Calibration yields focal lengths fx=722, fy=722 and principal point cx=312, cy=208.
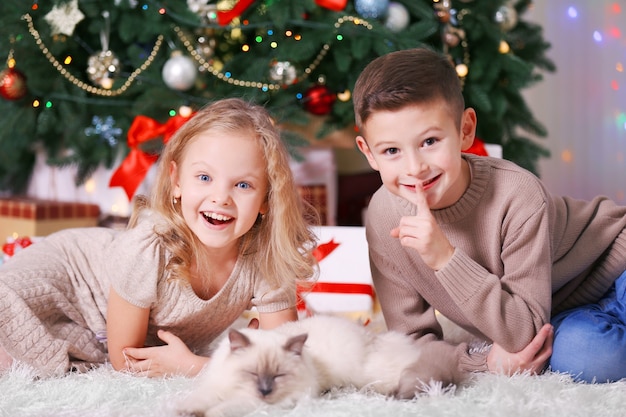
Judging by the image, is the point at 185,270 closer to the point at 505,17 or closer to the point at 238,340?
the point at 238,340

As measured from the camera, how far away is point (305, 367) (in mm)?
956

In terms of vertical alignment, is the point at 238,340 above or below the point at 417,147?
below

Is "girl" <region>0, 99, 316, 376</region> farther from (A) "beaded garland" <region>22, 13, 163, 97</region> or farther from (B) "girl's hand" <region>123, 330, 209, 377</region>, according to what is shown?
(A) "beaded garland" <region>22, 13, 163, 97</region>

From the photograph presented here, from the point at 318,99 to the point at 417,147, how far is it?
4.00 feet

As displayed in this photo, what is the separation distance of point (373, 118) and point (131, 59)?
1.41 meters

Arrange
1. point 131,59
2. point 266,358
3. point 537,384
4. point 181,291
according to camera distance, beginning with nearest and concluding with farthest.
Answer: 1. point 266,358
2. point 537,384
3. point 181,291
4. point 131,59

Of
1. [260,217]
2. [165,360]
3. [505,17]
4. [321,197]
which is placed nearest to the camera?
[165,360]

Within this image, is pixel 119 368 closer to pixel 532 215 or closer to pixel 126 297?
pixel 126 297

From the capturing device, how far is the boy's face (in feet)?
3.74

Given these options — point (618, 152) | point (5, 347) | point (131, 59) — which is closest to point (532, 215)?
point (5, 347)

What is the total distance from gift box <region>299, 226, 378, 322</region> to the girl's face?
1.48 feet

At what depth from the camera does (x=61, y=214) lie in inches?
100.0

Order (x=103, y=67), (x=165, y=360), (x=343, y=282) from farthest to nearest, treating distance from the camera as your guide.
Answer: (x=103, y=67)
(x=343, y=282)
(x=165, y=360)

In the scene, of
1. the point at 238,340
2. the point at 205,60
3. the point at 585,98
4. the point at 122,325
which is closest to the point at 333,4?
the point at 205,60
